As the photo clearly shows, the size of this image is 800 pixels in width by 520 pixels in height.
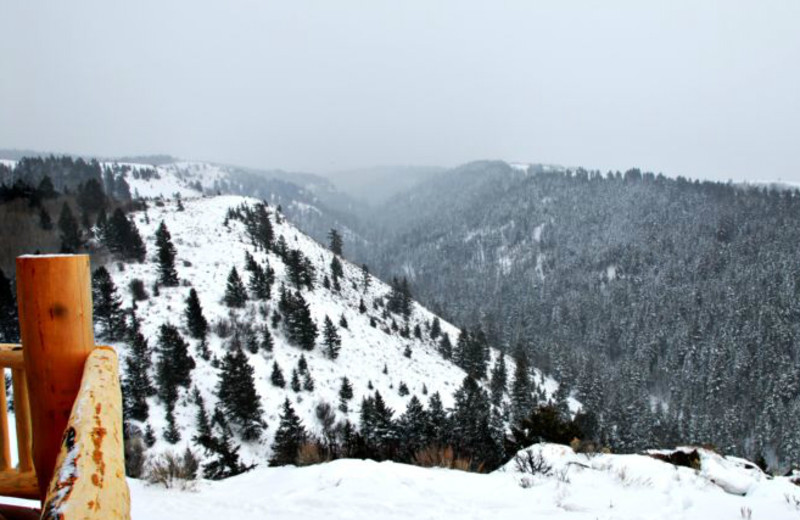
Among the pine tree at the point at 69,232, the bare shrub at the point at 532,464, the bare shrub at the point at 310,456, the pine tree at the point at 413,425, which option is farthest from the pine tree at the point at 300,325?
the bare shrub at the point at 532,464

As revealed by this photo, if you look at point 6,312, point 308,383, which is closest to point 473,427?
point 308,383

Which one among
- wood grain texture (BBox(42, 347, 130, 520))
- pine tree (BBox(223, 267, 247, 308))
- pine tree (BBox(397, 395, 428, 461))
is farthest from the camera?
pine tree (BBox(223, 267, 247, 308))

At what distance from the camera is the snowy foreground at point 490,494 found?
521cm

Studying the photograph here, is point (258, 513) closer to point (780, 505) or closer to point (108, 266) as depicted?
point (780, 505)

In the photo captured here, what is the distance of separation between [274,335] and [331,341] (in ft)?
18.7

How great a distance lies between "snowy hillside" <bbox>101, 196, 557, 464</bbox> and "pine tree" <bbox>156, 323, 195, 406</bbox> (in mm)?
778

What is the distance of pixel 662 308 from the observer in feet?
386

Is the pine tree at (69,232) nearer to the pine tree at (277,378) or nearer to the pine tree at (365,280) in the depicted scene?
the pine tree at (277,378)

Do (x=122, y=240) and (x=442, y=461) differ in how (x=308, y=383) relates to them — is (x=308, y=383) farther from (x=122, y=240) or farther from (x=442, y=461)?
(x=442, y=461)

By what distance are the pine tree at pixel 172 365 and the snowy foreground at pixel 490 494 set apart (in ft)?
84.3

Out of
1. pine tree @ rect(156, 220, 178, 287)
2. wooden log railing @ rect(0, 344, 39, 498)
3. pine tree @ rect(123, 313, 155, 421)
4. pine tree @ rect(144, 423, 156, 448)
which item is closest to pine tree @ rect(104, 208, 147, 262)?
pine tree @ rect(156, 220, 178, 287)

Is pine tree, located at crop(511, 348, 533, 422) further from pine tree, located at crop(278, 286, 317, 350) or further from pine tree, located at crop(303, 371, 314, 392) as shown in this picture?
pine tree, located at crop(278, 286, 317, 350)

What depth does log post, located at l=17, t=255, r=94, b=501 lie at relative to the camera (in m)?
1.46

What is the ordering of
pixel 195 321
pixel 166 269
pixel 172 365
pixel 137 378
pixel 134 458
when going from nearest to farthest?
pixel 134 458 → pixel 137 378 → pixel 172 365 → pixel 195 321 → pixel 166 269
